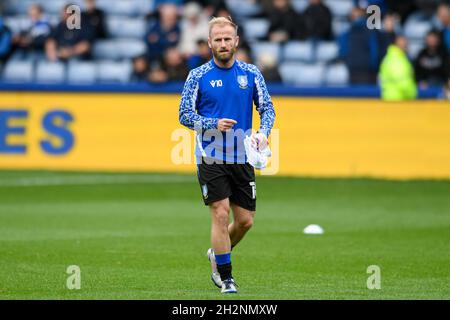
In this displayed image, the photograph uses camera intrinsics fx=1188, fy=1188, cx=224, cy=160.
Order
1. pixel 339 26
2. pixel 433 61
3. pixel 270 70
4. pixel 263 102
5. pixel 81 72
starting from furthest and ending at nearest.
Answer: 1. pixel 339 26
2. pixel 81 72
3. pixel 433 61
4. pixel 270 70
5. pixel 263 102

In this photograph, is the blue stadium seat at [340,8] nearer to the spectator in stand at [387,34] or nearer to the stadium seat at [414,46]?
the stadium seat at [414,46]

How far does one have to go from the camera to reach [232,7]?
27156 mm

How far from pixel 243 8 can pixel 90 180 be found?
7308mm

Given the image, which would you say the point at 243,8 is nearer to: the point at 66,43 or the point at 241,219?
the point at 66,43

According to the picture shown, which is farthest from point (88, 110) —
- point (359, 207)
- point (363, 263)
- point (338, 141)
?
point (363, 263)

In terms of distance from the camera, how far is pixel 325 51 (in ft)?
84.7

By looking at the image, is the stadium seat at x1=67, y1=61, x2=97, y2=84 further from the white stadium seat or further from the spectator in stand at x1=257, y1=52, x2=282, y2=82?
the spectator in stand at x1=257, y1=52, x2=282, y2=82

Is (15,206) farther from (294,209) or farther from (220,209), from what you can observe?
(220,209)

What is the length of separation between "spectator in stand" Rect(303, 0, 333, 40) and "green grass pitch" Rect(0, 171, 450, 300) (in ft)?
15.0

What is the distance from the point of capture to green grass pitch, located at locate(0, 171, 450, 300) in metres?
10.9

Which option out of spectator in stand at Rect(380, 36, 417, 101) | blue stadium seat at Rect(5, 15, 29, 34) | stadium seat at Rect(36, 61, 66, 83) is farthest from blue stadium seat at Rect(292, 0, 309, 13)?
blue stadium seat at Rect(5, 15, 29, 34)

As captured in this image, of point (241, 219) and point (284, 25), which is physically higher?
point (284, 25)

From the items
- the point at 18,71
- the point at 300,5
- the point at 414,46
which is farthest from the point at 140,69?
the point at 414,46
